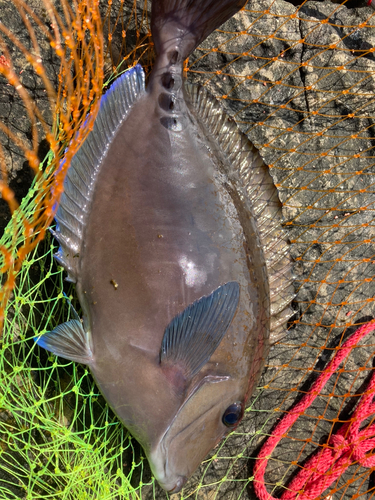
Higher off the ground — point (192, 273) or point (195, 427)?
point (192, 273)

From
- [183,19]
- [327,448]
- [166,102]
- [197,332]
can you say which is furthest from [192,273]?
[327,448]

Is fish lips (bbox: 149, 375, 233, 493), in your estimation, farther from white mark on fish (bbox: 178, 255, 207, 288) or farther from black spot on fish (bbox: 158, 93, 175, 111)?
black spot on fish (bbox: 158, 93, 175, 111)

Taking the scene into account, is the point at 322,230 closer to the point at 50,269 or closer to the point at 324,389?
the point at 324,389

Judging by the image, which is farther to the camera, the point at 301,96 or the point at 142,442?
the point at 301,96

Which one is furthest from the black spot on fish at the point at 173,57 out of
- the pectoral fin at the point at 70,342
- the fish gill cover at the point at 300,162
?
the pectoral fin at the point at 70,342

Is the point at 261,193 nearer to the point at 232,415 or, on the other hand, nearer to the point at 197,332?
the point at 197,332

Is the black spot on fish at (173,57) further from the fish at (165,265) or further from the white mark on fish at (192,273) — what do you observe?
the white mark on fish at (192,273)

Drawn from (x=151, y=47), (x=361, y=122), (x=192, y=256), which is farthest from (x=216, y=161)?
(x=361, y=122)

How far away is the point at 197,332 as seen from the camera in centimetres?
163

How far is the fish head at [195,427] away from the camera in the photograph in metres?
1.69

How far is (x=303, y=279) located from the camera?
236 centimetres

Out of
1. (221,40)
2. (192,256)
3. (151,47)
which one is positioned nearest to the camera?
(192,256)

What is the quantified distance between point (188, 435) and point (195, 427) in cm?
4

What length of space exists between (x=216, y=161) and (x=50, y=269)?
854 millimetres
